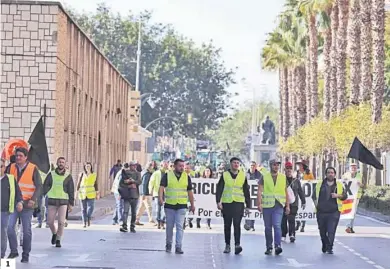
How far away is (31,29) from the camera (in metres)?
34.0

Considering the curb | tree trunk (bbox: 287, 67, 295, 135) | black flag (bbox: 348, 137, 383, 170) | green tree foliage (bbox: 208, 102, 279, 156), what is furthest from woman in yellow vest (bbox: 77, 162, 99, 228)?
green tree foliage (bbox: 208, 102, 279, 156)

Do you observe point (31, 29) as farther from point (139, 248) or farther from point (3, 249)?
point (3, 249)

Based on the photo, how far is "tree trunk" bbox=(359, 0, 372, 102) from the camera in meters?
43.7

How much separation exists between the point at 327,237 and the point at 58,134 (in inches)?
631

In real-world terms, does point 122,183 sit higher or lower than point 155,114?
lower

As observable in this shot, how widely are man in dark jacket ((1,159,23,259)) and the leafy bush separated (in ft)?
72.4

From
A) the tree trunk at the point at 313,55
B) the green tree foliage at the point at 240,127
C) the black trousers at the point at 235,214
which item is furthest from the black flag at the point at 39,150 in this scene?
the green tree foliage at the point at 240,127

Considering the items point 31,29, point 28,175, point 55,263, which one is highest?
point 31,29

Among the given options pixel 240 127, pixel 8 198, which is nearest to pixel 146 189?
pixel 8 198

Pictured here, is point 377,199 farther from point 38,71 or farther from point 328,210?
point 328,210

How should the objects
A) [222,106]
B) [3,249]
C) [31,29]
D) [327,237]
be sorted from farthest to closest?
[222,106] < [31,29] < [327,237] < [3,249]

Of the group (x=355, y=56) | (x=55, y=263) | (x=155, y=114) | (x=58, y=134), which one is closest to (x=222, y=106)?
(x=155, y=114)

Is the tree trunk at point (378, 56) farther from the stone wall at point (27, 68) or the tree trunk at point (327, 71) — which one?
the stone wall at point (27, 68)

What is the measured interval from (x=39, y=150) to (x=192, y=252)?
3.87 m
